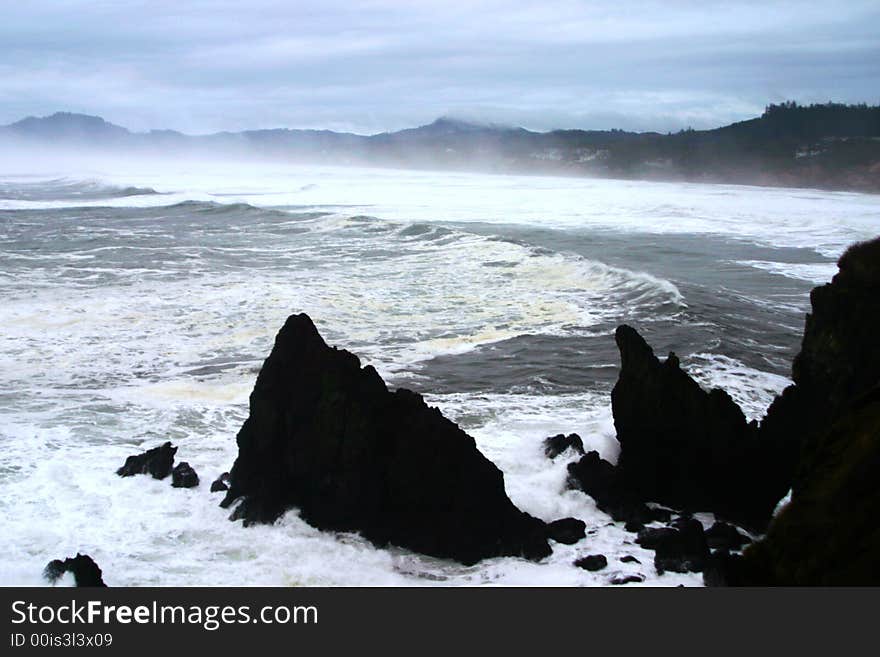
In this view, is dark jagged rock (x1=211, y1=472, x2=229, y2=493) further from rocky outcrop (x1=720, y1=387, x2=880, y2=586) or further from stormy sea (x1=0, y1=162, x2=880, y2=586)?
rocky outcrop (x1=720, y1=387, x2=880, y2=586)

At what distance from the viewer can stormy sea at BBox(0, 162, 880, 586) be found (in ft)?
32.5

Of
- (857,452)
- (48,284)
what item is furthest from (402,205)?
(857,452)

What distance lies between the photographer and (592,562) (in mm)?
9289

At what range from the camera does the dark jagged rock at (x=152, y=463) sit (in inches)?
460

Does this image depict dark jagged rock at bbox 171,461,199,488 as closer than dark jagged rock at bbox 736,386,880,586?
No

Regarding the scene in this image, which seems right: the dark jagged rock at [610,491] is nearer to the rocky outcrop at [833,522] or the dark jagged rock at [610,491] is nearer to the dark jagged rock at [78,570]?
the rocky outcrop at [833,522]

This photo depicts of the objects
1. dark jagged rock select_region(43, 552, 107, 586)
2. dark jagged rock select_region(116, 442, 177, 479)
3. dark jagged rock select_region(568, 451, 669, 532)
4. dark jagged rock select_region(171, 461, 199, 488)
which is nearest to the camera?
dark jagged rock select_region(43, 552, 107, 586)

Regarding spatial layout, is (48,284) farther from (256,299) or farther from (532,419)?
(532,419)

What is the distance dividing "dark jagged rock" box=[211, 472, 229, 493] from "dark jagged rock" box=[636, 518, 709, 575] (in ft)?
16.4

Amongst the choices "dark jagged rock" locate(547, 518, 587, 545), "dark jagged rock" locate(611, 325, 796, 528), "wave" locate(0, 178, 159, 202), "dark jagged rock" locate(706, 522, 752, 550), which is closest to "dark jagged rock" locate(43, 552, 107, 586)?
"dark jagged rock" locate(547, 518, 587, 545)

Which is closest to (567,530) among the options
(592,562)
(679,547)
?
(592,562)

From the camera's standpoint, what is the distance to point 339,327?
2131 centimetres

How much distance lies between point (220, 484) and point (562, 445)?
4.43 meters

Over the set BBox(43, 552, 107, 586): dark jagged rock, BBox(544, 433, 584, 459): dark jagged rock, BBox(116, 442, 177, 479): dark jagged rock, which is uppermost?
BBox(544, 433, 584, 459): dark jagged rock
